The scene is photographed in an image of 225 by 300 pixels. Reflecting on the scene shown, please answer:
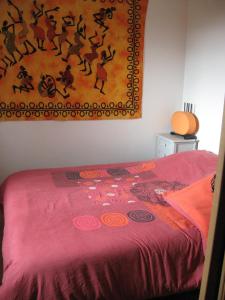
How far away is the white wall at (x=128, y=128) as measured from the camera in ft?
9.75

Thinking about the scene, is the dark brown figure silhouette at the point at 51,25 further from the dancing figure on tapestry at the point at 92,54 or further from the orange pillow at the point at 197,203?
the orange pillow at the point at 197,203

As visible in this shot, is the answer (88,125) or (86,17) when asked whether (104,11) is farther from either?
(88,125)

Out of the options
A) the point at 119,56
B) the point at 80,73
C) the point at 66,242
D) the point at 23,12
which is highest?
the point at 23,12

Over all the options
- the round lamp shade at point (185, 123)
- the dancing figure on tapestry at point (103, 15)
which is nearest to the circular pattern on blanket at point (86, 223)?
the round lamp shade at point (185, 123)

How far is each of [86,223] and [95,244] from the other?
0.79 ft

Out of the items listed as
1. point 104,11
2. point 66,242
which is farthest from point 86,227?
point 104,11

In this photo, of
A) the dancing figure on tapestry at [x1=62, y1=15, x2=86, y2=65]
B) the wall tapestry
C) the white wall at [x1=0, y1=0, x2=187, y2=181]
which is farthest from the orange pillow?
the dancing figure on tapestry at [x1=62, y1=15, x2=86, y2=65]

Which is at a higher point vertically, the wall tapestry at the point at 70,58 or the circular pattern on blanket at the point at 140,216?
the wall tapestry at the point at 70,58

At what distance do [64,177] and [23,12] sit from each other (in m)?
1.52

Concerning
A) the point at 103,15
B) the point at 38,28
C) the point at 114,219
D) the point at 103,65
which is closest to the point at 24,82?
the point at 38,28

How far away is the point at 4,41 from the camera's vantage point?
271cm

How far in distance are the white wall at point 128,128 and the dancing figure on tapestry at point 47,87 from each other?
0.94 ft

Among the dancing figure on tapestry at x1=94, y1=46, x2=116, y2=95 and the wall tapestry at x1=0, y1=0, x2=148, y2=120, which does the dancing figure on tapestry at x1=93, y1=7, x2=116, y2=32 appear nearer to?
the wall tapestry at x1=0, y1=0, x2=148, y2=120

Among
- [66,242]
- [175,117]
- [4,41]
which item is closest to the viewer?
[66,242]
